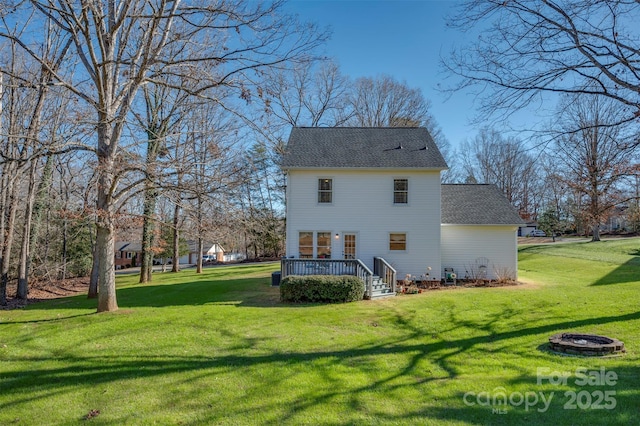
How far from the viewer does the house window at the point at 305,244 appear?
1656 cm

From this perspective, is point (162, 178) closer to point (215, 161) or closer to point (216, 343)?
point (215, 161)

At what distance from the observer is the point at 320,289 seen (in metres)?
12.7

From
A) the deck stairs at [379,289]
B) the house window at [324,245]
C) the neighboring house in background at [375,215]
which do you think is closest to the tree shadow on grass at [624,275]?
the neighboring house in background at [375,215]

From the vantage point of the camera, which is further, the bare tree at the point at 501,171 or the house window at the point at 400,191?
the bare tree at the point at 501,171

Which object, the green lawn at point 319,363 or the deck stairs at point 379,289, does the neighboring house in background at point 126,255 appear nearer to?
the green lawn at point 319,363

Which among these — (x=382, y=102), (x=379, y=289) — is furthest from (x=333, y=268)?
(x=382, y=102)

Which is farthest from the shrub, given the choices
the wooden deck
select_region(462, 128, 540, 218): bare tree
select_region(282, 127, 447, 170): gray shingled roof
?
select_region(462, 128, 540, 218): bare tree

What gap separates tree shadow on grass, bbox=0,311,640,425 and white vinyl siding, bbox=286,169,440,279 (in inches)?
315

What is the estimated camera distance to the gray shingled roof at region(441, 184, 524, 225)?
1712cm

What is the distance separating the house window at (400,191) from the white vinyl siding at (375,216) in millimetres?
238

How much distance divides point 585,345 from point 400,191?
10.6m

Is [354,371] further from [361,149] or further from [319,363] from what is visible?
[361,149]

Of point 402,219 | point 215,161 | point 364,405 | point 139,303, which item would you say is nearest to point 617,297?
point 402,219

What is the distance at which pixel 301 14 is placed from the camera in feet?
27.2
